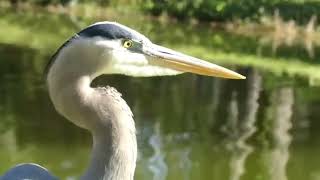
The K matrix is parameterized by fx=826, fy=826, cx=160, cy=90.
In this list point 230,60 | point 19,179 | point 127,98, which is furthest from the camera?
point 230,60

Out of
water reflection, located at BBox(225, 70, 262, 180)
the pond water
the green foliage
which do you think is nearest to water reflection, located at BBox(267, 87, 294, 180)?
the pond water

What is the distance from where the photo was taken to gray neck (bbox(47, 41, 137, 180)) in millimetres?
2717

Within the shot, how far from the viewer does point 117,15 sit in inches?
736

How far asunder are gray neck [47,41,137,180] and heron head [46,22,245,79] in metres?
0.06

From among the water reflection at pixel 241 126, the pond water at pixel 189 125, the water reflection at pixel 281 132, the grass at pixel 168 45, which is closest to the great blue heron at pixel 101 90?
the pond water at pixel 189 125

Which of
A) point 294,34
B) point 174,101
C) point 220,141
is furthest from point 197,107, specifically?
point 294,34

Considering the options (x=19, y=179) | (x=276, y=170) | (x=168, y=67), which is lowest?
(x=276, y=170)

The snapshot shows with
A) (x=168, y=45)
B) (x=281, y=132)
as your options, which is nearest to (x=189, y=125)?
(x=281, y=132)

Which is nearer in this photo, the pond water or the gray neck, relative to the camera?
the gray neck

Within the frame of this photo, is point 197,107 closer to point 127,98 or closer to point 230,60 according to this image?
point 127,98

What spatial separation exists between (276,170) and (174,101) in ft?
8.40

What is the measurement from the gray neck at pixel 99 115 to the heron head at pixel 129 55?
0.21 ft

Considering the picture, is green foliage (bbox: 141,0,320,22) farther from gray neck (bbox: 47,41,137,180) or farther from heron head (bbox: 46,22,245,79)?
gray neck (bbox: 47,41,137,180)

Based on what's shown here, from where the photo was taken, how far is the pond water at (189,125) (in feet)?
22.6
